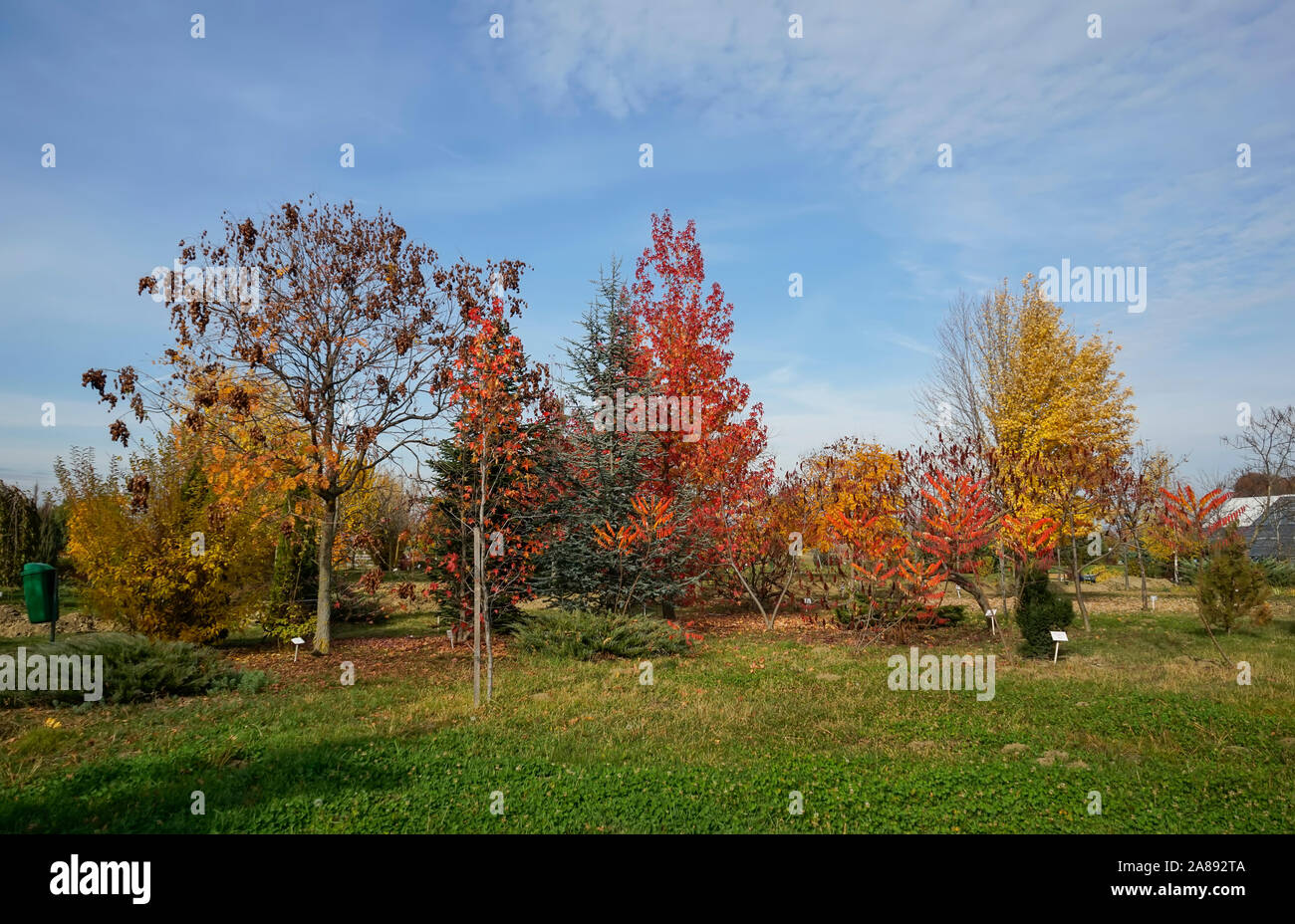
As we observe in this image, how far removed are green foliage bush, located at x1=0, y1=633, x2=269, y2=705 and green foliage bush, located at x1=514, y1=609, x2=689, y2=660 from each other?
3997 mm

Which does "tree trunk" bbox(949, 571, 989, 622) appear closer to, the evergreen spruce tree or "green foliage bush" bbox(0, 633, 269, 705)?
the evergreen spruce tree

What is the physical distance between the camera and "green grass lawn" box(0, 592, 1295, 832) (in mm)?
5074

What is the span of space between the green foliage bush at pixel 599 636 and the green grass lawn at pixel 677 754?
0.91m

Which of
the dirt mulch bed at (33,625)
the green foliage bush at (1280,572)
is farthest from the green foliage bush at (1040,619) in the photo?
the dirt mulch bed at (33,625)

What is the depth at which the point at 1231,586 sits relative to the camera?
12398mm

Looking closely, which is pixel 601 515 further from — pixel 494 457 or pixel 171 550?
pixel 171 550

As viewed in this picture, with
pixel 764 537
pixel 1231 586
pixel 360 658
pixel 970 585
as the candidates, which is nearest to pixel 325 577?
pixel 360 658

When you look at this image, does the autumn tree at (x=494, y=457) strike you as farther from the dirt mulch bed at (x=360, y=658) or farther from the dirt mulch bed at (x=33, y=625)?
the dirt mulch bed at (x=33, y=625)

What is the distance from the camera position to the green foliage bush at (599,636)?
11.3m

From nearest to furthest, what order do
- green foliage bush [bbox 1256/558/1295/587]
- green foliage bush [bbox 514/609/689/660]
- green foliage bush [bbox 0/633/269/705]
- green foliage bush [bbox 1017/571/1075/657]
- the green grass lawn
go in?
the green grass lawn < green foliage bush [bbox 0/633/269/705] < green foliage bush [bbox 1017/571/1075/657] < green foliage bush [bbox 514/609/689/660] < green foliage bush [bbox 1256/558/1295/587]

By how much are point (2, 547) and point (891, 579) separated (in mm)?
25132

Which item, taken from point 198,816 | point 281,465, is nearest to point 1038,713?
point 198,816

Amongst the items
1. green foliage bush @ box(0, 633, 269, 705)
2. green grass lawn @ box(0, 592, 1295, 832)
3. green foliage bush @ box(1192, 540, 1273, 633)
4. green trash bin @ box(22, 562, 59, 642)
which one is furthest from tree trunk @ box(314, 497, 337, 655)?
green foliage bush @ box(1192, 540, 1273, 633)
